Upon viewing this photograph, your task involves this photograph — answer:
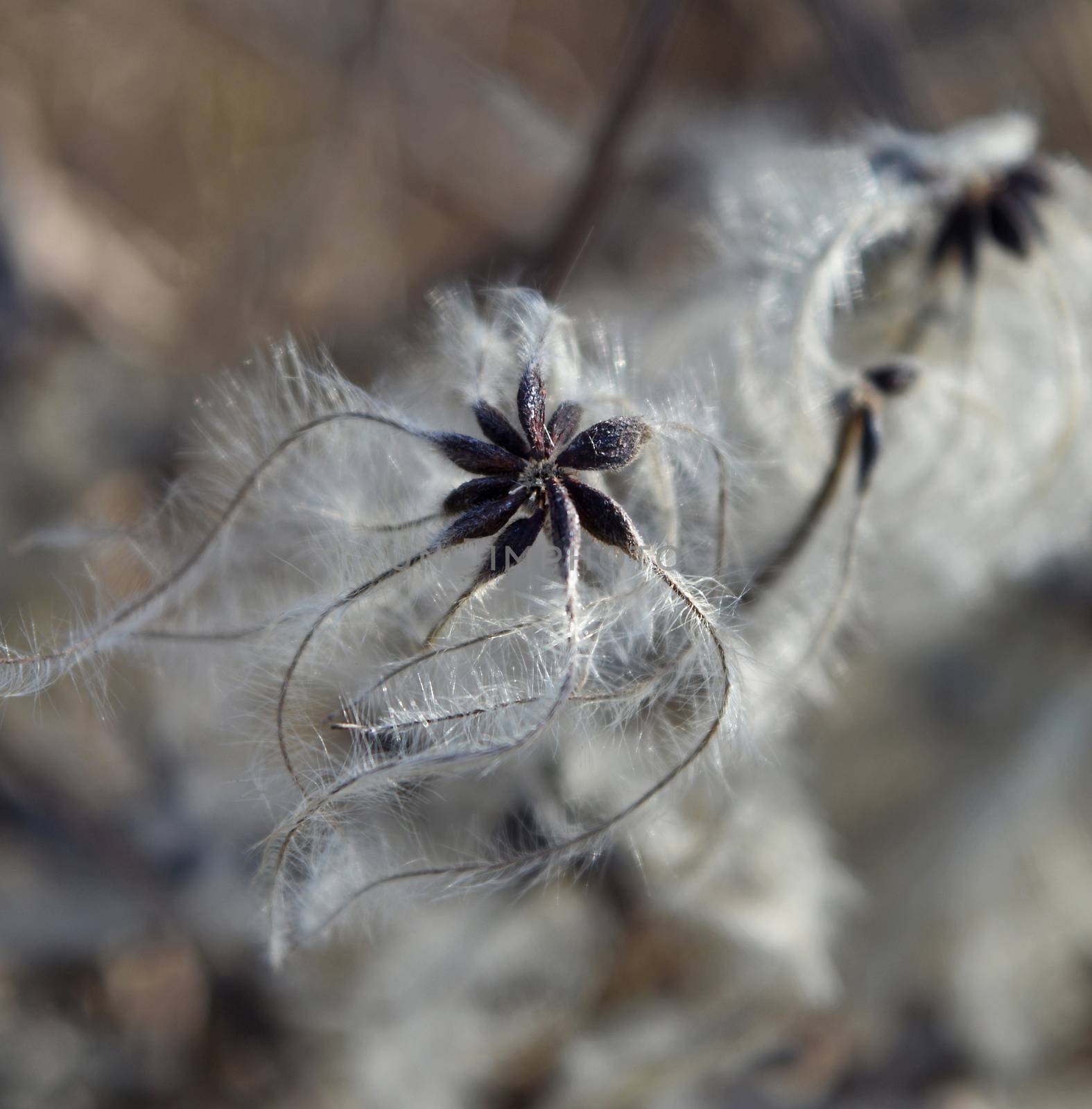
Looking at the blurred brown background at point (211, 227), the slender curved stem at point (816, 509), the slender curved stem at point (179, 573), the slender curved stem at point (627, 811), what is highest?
the blurred brown background at point (211, 227)

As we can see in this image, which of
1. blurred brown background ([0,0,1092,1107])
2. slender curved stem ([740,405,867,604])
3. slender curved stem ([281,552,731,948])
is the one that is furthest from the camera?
A: blurred brown background ([0,0,1092,1107])

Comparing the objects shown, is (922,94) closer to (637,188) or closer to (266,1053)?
(637,188)

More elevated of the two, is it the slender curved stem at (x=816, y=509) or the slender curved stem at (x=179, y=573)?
the slender curved stem at (x=179, y=573)

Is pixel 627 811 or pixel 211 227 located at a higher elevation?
pixel 211 227

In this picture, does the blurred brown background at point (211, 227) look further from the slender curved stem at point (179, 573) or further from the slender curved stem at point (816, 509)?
the slender curved stem at point (816, 509)

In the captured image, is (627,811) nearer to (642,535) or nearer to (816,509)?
(642,535)

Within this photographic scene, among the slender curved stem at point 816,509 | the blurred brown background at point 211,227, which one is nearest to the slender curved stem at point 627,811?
the slender curved stem at point 816,509

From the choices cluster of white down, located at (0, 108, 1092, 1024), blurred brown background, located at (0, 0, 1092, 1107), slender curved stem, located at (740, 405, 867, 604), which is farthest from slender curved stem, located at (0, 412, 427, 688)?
slender curved stem, located at (740, 405, 867, 604)

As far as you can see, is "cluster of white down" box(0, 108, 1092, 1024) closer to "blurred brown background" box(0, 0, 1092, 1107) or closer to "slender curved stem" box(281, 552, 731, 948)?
"slender curved stem" box(281, 552, 731, 948)

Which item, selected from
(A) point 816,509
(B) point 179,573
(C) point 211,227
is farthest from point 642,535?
(C) point 211,227
